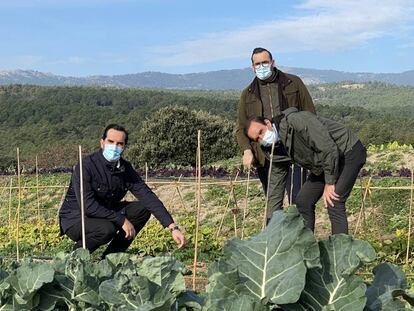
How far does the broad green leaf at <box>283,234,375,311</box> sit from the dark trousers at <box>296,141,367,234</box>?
2.92 metres

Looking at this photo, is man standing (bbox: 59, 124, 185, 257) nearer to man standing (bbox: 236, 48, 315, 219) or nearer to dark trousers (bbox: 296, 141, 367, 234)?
man standing (bbox: 236, 48, 315, 219)

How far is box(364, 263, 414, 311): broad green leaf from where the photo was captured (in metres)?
1.74

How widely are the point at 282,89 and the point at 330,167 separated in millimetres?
940

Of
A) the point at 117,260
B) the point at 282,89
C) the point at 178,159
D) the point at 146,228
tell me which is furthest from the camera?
the point at 178,159

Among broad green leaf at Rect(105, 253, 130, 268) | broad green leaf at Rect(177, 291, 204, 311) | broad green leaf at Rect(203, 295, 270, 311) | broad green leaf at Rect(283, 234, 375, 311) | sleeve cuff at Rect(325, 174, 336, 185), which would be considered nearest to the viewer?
broad green leaf at Rect(203, 295, 270, 311)

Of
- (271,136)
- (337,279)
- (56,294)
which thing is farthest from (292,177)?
(337,279)

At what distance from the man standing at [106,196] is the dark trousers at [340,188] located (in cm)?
101

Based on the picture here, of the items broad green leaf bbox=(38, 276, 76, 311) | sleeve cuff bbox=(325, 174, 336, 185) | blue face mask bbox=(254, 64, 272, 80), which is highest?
blue face mask bbox=(254, 64, 272, 80)

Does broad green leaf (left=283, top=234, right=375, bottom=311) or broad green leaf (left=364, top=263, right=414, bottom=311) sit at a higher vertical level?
broad green leaf (left=283, top=234, right=375, bottom=311)

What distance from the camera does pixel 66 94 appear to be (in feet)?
229

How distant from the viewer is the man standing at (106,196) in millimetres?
5160

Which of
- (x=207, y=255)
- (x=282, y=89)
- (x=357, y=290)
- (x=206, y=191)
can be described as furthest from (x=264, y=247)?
(x=206, y=191)

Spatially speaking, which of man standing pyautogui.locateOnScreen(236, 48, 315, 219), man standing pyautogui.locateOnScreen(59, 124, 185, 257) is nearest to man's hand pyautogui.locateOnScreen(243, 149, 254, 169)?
man standing pyautogui.locateOnScreen(236, 48, 315, 219)

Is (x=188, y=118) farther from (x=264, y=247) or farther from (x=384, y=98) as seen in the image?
(x=384, y=98)
